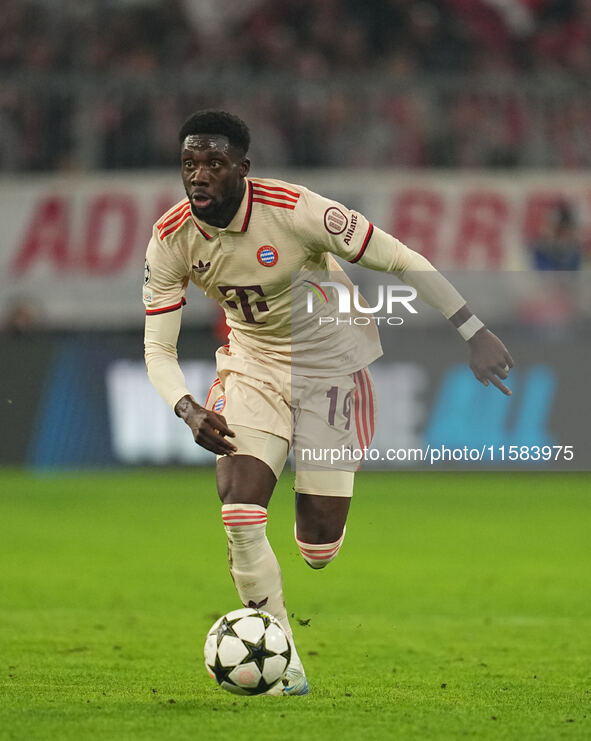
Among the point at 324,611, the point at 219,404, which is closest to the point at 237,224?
the point at 219,404

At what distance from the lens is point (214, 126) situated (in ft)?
18.3

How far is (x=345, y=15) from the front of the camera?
55.8ft

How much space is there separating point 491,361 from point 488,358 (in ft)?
0.06

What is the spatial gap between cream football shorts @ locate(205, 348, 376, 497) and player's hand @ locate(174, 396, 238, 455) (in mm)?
212

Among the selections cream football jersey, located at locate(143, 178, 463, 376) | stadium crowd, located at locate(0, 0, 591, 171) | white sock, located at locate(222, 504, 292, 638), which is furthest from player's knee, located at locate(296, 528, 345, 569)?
stadium crowd, located at locate(0, 0, 591, 171)

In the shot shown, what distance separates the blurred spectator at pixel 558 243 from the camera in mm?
14695

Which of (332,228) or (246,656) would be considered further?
(332,228)

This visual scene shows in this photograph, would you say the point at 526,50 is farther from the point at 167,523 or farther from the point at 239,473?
the point at 239,473

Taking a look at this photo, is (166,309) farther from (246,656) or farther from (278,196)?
(246,656)

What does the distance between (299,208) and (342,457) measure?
1137mm

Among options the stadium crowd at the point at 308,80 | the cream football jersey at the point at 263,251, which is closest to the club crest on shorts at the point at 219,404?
the cream football jersey at the point at 263,251

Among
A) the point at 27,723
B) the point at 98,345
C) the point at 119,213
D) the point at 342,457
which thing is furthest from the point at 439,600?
the point at 119,213

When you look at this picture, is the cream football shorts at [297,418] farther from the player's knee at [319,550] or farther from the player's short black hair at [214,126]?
the player's short black hair at [214,126]

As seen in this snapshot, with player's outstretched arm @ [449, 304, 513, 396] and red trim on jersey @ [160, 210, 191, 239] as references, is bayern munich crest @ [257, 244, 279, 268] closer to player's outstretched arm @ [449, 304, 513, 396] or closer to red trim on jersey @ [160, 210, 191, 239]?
red trim on jersey @ [160, 210, 191, 239]
